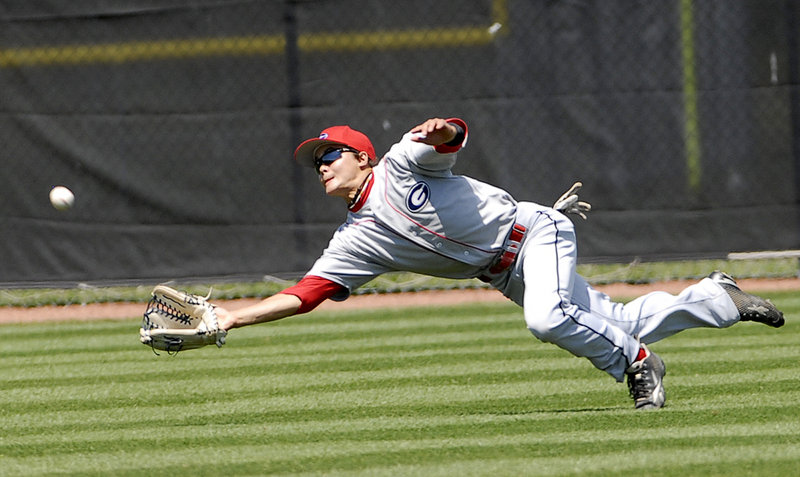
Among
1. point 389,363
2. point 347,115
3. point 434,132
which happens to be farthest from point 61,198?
point 434,132

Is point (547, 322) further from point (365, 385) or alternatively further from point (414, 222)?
point (365, 385)

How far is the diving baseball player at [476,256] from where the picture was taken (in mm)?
4680

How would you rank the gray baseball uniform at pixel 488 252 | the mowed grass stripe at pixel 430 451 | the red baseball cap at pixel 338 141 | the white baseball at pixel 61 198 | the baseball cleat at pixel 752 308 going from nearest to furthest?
the mowed grass stripe at pixel 430 451, the gray baseball uniform at pixel 488 252, the red baseball cap at pixel 338 141, the baseball cleat at pixel 752 308, the white baseball at pixel 61 198

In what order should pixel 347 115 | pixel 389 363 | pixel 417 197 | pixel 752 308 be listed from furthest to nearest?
1. pixel 347 115
2. pixel 389 363
3. pixel 752 308
4. pixel 417 197

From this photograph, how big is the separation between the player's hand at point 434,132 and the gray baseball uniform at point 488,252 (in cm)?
9

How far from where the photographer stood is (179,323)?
179 inches

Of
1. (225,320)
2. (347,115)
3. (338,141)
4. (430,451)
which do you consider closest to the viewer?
(430,451)

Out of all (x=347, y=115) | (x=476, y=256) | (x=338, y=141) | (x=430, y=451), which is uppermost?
(x=347, y=115)

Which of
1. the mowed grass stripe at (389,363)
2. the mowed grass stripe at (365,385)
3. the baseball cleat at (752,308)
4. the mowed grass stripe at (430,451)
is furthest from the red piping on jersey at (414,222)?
the mowed grass stripe at (389,363)

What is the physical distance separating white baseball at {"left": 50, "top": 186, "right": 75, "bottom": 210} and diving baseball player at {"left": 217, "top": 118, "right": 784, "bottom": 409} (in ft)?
12.5

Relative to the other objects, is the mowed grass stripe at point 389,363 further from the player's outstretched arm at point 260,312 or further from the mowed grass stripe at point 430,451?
the mowed grass stripe at point 430,451

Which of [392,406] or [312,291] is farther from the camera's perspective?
[392,406]

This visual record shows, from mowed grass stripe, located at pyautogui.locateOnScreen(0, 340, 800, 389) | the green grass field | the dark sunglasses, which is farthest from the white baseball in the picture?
the dark sunglasses

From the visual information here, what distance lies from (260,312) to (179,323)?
1.09 ft
